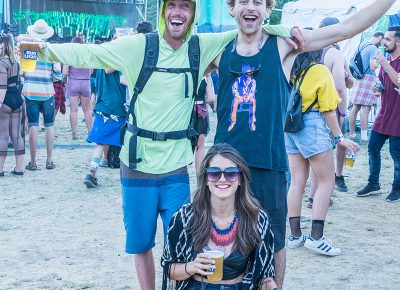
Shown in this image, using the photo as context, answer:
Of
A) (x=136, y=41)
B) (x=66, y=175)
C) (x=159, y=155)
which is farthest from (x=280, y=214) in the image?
(x=66, y=175)

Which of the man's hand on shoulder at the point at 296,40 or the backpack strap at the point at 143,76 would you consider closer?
the man's hand on shoulder at the point at 296,40

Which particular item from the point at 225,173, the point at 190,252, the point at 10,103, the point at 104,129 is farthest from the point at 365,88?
the point at 190,252

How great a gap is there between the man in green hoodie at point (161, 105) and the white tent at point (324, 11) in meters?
11.1

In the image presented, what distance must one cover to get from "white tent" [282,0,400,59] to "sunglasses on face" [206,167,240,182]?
1159 cm

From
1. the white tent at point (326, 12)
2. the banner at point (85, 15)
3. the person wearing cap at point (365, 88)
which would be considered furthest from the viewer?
the banner at point (85, 15)

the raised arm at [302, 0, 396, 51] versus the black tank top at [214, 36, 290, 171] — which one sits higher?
the raised arm at [302, 0, 396, 51]

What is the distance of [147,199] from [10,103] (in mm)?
4992

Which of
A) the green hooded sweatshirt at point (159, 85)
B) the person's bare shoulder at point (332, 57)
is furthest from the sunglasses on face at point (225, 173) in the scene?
the person's bare shoulder at point (332, 57)

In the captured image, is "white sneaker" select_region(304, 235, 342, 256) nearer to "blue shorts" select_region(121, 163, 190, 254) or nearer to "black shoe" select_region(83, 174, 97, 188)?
"blue shorts" select_region(121, 163, 190, 254)

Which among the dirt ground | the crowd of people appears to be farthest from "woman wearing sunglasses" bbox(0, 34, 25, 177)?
the crowd of people

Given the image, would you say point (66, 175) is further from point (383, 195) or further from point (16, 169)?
point (383, 195)

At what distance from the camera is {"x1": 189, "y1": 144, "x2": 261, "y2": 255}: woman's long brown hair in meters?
3.35

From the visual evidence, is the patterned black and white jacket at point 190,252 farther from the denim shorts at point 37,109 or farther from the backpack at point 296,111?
the denim shorts at point 37,109

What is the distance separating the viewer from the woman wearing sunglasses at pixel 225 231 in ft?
11.0
